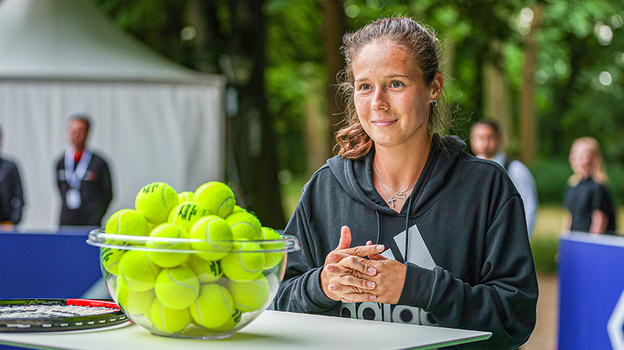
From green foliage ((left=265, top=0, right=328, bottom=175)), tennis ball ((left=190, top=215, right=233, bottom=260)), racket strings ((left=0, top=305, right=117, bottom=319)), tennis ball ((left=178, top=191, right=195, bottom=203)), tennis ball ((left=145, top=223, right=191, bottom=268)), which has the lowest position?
racket strings ((left=0, top=305, right=117, bottom=319))

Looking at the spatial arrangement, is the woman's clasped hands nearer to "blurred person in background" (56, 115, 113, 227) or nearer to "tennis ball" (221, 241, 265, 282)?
"tennis ball" (221, 241, 265, 282)

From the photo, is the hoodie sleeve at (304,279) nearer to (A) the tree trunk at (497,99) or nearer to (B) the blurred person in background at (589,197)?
(B) the blurred person in background at (589,197)

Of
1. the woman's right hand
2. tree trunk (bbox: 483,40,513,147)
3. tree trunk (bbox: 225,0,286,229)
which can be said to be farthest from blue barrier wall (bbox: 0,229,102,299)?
tree trunk (bbox: 483,40,513,147)

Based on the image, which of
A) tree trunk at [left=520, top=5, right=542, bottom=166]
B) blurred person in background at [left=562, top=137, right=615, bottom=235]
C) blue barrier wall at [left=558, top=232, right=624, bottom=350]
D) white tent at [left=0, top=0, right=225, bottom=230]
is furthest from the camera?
tree trunk at [left=520, top=5, right=542, bottom=166]

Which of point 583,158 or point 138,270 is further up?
point 583,158

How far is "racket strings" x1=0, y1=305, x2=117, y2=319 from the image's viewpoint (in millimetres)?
1549

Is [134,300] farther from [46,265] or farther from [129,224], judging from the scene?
[46,265]

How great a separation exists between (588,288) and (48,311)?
4088mm

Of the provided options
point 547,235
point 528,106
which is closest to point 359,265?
point 547,235

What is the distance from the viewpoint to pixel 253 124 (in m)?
10.7

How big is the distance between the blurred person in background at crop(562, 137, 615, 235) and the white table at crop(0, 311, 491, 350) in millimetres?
5930

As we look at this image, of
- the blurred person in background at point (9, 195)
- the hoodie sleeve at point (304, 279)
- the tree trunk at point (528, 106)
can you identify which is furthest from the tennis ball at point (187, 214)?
the tree trunk at point (528, 106)

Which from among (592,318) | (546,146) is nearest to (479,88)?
(592,318)

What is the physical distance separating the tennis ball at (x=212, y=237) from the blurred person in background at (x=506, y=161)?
14.3 ft
